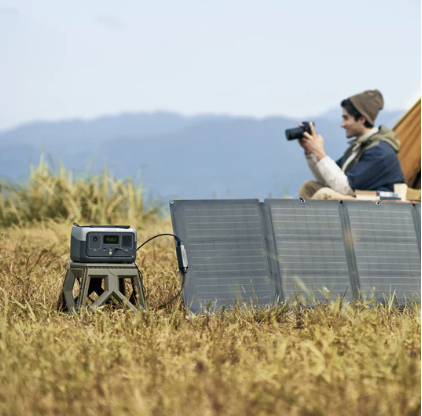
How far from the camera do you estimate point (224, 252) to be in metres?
4.25

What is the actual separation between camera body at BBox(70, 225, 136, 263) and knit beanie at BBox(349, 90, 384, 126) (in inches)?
→ 135

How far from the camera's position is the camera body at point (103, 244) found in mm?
3863

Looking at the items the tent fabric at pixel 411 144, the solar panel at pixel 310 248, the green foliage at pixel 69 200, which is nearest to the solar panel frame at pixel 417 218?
A: the solar panel at pixel 310 248

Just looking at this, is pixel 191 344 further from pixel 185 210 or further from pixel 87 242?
pixel 185 210

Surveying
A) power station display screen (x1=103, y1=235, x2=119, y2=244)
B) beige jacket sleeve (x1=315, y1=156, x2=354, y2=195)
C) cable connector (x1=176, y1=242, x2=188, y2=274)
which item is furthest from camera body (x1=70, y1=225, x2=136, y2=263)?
beige jacket sleeve (x1=315, y1=156, x2=354, y2=195)

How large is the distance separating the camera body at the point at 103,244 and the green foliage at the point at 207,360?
306 mm

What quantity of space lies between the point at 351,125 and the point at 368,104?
0.26m

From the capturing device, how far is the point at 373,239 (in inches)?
180

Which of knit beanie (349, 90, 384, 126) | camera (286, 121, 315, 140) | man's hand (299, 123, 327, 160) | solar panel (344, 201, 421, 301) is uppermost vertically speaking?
knit beanie (349, 90, 384, 126)

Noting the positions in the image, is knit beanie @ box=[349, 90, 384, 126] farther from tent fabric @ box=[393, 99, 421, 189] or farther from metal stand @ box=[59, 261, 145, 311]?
metal stand @ box=[59, 261, 145, 311]

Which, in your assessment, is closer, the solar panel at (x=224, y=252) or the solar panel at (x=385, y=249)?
the solar panel at (x=224, y=252)

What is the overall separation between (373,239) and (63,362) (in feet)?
7.86

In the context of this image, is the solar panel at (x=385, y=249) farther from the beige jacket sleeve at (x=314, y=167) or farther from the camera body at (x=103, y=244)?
the beige jacket sleeve at (x=314, y=167)

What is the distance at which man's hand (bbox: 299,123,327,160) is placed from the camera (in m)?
6.45
